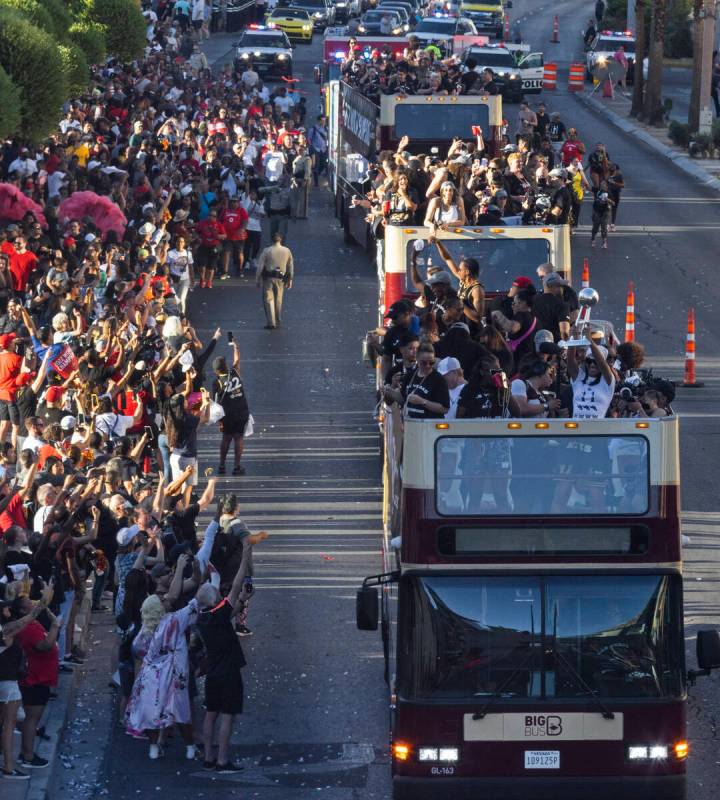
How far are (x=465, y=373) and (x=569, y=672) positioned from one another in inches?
163

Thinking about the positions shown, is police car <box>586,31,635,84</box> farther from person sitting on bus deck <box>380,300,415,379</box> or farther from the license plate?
the license plate

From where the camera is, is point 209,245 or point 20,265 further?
point 209,245

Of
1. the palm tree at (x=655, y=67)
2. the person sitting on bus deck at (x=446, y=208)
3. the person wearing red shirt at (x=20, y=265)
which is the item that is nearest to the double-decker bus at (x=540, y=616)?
the person sitting on bus deck at (x=446, y=208)

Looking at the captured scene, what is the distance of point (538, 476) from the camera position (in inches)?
466

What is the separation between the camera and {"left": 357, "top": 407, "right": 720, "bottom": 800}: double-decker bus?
→ 38.5 ft

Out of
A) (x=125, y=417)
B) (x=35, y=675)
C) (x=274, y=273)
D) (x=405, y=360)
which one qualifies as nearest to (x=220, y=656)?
(x=35, y=675)

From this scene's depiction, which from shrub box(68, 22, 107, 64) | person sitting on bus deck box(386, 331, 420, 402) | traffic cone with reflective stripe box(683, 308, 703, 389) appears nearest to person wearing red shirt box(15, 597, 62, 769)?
person sitting on bus deck box(386, 331, 420, 402)

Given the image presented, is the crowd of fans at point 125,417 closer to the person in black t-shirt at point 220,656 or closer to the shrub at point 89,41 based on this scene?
the person in black t-shirt at point 220,656

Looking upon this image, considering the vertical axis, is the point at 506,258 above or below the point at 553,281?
above

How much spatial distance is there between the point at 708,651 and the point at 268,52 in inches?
2109

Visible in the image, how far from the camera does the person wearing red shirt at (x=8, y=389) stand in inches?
814

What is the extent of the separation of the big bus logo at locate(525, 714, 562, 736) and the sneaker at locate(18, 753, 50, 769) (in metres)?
3.88

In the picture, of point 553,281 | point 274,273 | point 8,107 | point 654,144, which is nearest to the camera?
point 553,281

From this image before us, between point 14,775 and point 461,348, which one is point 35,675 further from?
point 461,348
